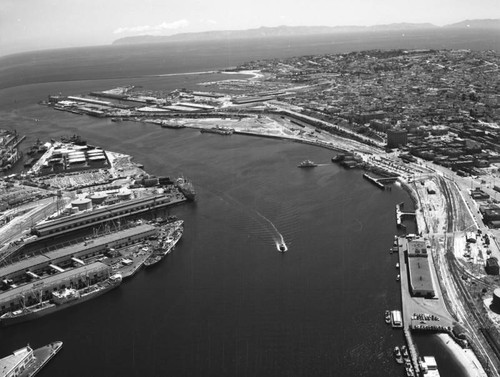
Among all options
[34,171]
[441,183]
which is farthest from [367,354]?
[34,171]

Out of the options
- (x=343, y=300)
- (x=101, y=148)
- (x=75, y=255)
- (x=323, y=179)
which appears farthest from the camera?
(x=101, y=148)

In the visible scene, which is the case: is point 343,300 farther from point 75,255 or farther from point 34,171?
point 34,171

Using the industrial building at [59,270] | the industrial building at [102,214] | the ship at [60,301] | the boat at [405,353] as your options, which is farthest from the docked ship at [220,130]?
the boat at [405,353]

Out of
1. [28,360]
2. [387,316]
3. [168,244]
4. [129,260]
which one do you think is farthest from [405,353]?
[129,260]

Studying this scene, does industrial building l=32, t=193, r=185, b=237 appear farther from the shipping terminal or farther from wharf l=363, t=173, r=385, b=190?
wharf l=363, t=173, r=385, b=190

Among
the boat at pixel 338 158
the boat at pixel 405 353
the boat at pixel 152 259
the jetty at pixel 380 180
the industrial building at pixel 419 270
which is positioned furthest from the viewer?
the boat at pixel 338 158

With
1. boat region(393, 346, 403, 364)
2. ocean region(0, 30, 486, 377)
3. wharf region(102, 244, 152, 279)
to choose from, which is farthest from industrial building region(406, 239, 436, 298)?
wharf region(102, 244, 152, 279)

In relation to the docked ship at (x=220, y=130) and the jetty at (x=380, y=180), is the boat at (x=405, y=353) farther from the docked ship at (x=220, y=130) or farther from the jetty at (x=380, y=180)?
the docked ship at (x=220, y=130)
